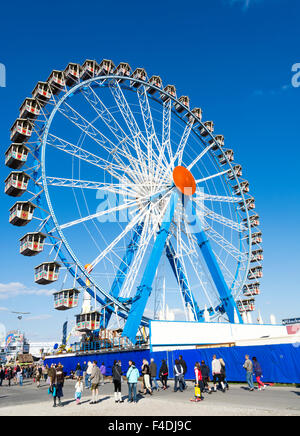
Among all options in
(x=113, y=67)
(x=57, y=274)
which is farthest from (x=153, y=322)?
(x=113, y=67)

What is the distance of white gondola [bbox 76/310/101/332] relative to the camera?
784 inches

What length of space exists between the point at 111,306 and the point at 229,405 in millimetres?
13849

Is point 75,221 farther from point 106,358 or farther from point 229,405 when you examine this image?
point 229,405

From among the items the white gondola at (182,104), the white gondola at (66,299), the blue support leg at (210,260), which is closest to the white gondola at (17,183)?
the white gondola at (66,299)

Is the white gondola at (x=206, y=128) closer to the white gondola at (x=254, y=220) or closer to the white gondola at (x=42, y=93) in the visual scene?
the white gondola at (x=254, y=220)

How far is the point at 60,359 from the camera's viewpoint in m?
24.7

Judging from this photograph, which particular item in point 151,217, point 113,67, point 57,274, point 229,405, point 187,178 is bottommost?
point 229,405

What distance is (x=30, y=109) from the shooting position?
71.0 feet

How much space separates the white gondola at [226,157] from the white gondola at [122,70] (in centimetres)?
1176

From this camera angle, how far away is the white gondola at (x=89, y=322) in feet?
65.3

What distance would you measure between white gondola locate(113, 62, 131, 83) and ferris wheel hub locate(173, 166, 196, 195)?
8137 millimetres

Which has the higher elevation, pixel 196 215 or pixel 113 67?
pixel 113 67
